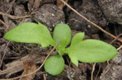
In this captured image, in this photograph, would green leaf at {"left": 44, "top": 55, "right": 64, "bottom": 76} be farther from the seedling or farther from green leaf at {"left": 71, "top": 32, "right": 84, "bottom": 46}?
green leaf at {"left": 71, "top": 32, "right": 84, "bottom": 46}

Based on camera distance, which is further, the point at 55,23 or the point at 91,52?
the point at 55,23

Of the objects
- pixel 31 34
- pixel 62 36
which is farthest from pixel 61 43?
pixel 31 34

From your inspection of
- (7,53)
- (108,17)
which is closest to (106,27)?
(108,17)

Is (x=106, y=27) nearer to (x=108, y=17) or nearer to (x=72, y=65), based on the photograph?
(x=108, y=17)

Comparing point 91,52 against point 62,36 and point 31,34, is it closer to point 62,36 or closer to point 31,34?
point 62,36

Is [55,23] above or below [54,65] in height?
above

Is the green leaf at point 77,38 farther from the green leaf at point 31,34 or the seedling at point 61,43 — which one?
the green leaf at point 31,34

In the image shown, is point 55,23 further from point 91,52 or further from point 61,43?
point 91,52
